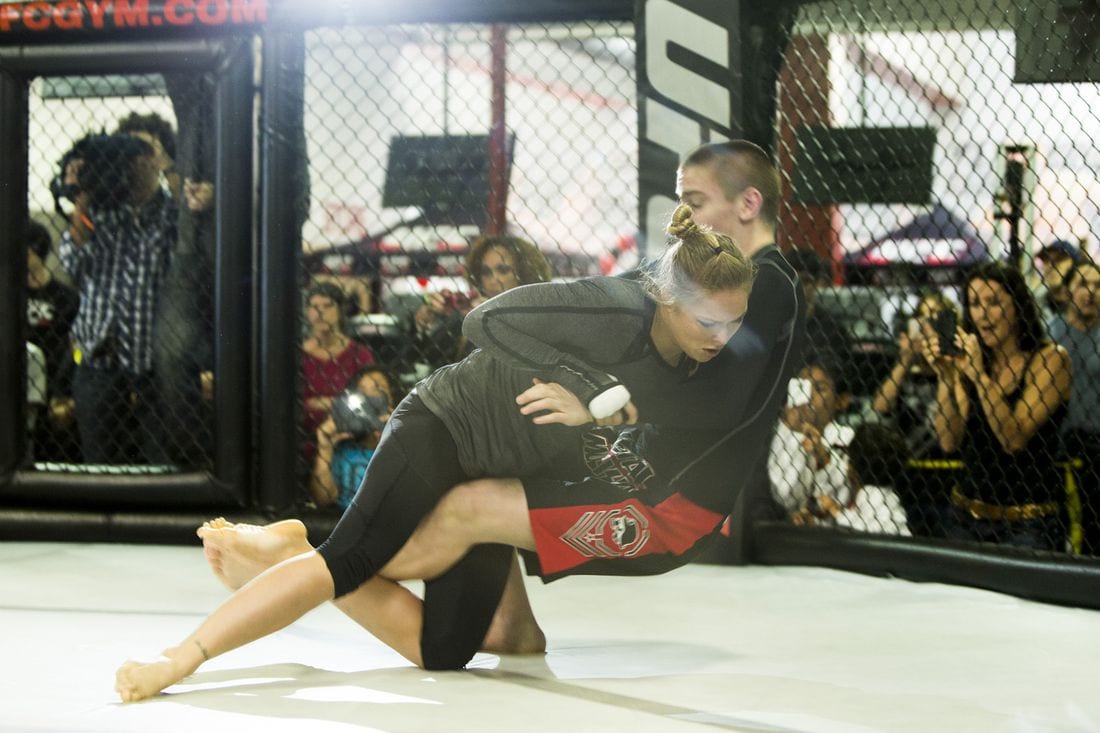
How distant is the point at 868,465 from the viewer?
10.6ft

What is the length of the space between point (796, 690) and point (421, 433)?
69 centimetres

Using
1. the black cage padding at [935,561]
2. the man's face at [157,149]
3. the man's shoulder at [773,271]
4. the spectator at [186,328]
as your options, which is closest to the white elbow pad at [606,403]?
the man's shoulder at [773,271]

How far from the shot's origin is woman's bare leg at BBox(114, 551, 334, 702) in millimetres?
1698

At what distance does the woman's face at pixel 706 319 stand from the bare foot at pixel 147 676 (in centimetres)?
86

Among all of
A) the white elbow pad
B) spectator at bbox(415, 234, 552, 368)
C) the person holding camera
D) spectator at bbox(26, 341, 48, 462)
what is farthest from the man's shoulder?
spectator at bbox(26, 341, 48, 462)

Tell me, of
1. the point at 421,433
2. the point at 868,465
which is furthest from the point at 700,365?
the point at 868,465

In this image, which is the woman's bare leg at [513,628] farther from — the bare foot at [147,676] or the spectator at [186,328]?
the spectator at [186,328]

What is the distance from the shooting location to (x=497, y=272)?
3.13 m

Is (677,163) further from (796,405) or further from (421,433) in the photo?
(421,433)

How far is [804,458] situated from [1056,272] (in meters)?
0.88

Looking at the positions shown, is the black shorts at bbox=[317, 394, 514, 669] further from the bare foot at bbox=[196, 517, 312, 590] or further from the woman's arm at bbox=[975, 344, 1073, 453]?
the woman's arm at bbox=[975, 344, 1073, 453]

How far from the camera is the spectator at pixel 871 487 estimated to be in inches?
124

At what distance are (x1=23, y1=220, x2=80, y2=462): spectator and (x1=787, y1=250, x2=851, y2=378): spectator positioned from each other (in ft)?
7.08

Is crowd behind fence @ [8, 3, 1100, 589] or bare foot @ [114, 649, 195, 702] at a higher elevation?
crowd behind fence @ [8, 3, 1100, 589]
